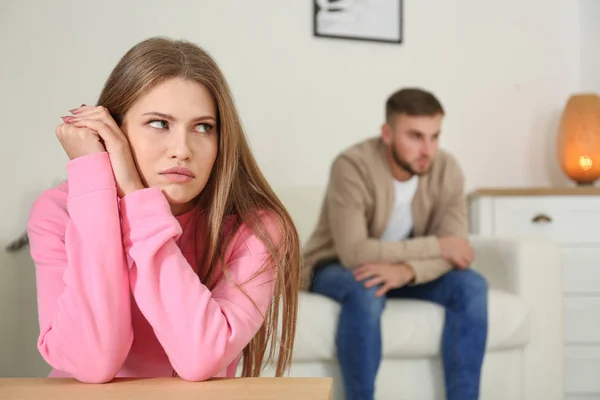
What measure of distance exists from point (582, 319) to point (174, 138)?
6.48ft

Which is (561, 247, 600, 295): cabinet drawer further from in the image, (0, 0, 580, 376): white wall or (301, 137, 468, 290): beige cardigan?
(301, 137, 468, 290): beige cardigan

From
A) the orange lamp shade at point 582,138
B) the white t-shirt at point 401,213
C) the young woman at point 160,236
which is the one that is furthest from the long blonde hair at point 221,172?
the orange lamp shade at point 582,138

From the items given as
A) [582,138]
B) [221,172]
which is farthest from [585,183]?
[221,172]

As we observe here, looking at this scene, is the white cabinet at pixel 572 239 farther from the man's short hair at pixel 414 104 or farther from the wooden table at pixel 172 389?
the wooden table at pixel 172 389

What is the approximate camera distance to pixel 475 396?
1.62 m

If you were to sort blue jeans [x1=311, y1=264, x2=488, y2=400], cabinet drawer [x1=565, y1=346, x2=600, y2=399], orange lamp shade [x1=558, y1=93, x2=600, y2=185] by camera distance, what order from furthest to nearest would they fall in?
1. orange lamp shade [x1=558, y1=93, x2=600, y2=185]
2. cabinet drawer [x1=565, y1=346, x2=600, y2=399]
3. blue jeans [x1=311, y1=264, x2=488, y2=400]

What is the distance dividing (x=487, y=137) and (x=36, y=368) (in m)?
1.84

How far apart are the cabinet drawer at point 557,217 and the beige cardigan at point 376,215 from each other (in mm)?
605

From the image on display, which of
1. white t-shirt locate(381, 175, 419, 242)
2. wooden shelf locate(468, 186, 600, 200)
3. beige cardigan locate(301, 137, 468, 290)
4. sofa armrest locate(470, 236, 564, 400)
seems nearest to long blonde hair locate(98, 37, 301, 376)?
beige cardigan locate(301, 137, 468, 290)

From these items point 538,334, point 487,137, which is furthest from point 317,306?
point 487,137

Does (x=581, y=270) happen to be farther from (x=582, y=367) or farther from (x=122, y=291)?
(x=122, y=291)

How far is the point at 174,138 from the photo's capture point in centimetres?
76

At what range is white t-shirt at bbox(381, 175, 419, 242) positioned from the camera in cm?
188

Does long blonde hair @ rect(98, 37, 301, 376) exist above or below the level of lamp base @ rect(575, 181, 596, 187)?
above
